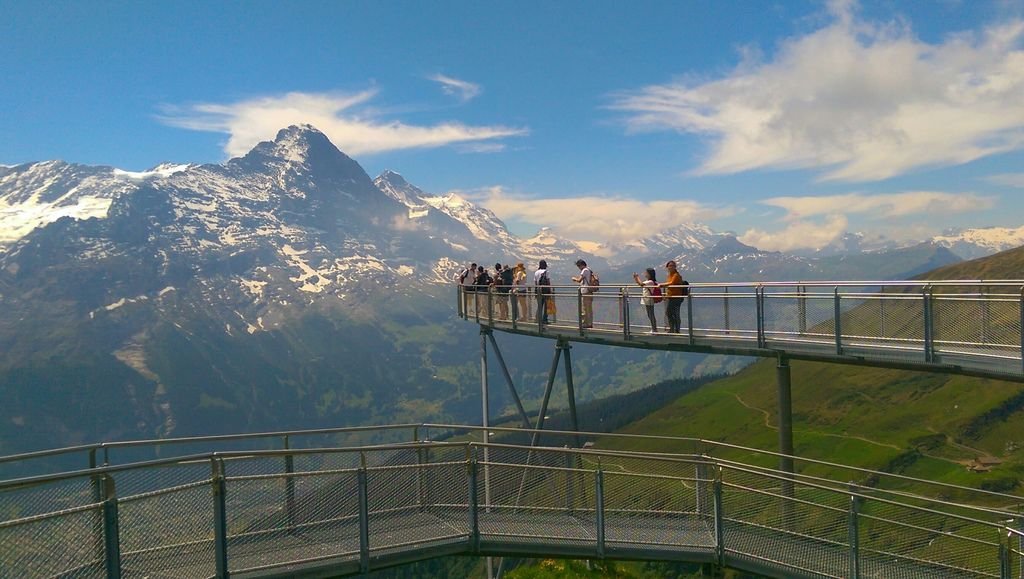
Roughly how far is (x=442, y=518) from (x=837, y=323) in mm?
10836

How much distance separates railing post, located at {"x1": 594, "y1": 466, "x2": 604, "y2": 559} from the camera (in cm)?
1548

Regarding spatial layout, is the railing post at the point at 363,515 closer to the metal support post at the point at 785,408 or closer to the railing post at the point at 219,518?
the railing post at the point at 219,518

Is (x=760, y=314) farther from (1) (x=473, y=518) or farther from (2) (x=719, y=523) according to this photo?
(1) (x=473, y=518)

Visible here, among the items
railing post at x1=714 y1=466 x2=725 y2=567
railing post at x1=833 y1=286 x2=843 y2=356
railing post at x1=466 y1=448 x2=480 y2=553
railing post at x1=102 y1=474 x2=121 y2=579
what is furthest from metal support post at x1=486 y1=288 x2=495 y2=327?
railing post at x1=102 y1=474 x2=121 y2=579

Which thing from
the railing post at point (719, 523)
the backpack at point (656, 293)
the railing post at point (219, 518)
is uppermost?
the backpack at point (656, 293)

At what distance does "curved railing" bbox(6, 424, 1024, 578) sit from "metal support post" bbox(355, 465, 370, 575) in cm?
2

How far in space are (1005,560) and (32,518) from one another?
14510mm

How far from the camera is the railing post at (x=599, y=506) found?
1548cm

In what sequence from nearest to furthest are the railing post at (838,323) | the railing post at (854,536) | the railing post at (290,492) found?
the railing post at (290,492), the railing post at (854,536), the railing post at (838,323)

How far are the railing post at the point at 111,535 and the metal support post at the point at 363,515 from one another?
390cm

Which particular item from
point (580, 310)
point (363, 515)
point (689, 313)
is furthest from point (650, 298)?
point (363, 515)

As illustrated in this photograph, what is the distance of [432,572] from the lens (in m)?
126

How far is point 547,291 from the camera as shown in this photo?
1220 inches

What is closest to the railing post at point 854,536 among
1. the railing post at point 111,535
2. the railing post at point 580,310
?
the railing post at point 111,535
